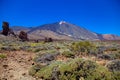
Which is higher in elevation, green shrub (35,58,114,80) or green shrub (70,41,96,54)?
green shrub (70,41,96,54)

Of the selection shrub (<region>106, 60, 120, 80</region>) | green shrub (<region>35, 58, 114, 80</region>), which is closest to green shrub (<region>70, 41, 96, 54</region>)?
shrub (<region>106, 60, 120, 80</region>)

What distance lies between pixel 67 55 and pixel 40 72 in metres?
5.92

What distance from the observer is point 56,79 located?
808 cm

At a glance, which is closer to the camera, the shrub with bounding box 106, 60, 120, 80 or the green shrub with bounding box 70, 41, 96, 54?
the shrub with bounding box 106, 60, 120, 80

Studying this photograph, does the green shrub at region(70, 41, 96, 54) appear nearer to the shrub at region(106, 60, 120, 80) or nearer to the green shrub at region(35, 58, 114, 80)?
the shrub at region(106, 60, 120, 80)

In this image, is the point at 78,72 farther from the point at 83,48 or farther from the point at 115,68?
the point at 83,48

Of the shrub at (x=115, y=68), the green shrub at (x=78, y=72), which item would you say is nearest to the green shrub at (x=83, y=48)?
the shrub at (x=115, y=68)

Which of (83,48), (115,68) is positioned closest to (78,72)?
(115,68)

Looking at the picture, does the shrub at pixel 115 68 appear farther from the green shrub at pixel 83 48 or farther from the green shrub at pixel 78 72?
the green shrub at pixel 83 48

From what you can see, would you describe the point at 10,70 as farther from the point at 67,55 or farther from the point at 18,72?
the point at 67,55

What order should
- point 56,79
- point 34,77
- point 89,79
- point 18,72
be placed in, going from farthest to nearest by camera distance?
point 18,72 < point 34,77 < point 56,79 < point 89,79

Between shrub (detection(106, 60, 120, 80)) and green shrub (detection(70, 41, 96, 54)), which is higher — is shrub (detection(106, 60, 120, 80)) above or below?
below

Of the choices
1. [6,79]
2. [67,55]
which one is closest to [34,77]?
[6,79]

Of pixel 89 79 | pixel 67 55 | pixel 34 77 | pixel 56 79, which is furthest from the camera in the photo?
pixel 67 55
